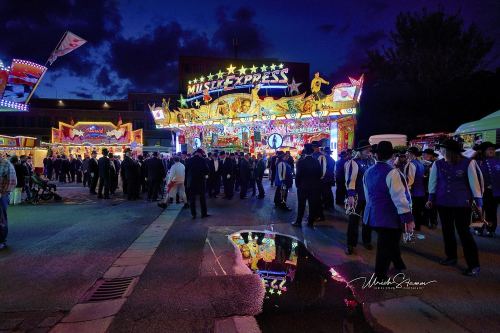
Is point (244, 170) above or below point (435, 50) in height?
below

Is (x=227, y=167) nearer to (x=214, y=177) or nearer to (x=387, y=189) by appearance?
(x=214, y=177)

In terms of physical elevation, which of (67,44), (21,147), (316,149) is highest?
(67,44)

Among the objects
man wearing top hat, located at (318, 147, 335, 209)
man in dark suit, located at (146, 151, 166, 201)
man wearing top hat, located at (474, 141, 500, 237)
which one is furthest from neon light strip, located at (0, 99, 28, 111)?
man wearing top hat, located at (474, 141, 500, 237)

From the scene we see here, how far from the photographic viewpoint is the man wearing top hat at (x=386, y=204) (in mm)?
4109

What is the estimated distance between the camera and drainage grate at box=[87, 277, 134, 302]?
4172 mm

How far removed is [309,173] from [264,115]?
1515cm

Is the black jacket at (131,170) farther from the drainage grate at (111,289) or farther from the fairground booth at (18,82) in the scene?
the drainage grate at (111,289)

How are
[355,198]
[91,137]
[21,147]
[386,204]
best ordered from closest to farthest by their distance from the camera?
[386,204] → [355,198] → [21,147] → [91,137]

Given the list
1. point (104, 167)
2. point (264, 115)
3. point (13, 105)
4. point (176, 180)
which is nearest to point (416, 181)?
point (176, 180)

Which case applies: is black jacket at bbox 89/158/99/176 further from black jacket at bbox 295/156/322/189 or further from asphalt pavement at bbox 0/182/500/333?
black jacket at bbox 295/156/322/189

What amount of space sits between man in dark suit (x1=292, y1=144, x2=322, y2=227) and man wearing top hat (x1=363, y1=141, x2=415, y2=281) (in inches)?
135

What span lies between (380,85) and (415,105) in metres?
3.04

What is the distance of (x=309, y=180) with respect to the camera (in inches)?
311

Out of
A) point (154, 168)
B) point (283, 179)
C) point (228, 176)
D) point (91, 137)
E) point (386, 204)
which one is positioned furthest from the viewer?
point (91, 137)
